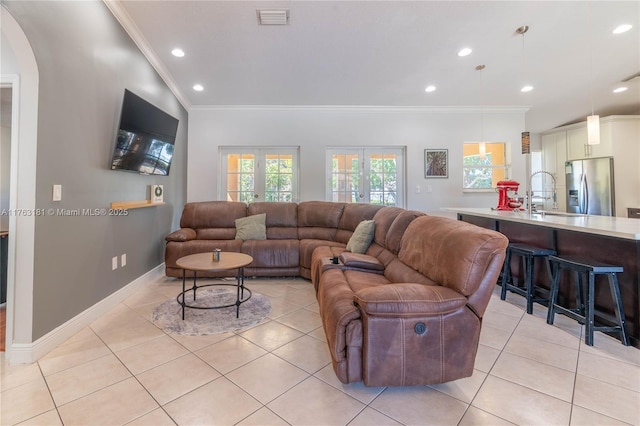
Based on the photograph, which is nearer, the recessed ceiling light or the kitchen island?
the kitchen island

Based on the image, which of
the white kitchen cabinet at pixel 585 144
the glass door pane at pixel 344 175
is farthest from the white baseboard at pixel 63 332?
the white kitchen cabinet at pixel 585 144

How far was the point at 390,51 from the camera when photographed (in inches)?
121

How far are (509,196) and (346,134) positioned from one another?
268cm

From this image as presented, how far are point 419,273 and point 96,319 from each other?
272 cm

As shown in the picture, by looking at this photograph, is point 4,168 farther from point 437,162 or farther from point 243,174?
point 437,162

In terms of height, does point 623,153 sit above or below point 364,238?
above

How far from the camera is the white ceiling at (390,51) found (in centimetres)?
244

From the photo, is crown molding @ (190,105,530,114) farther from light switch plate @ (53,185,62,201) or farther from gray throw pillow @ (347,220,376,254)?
light switch plate @ (53,185,62,201)

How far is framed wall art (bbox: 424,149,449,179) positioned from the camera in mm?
4875

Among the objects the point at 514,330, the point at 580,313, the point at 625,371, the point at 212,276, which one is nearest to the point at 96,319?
the point at 212,276

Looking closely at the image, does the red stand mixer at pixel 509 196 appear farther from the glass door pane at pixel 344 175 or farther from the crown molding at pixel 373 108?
the glass door pane at pixel 344 175

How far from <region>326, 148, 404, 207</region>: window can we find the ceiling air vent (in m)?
2.59

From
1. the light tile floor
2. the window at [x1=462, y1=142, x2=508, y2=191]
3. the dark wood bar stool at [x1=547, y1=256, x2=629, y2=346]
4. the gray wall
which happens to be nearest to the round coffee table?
the light tile floor

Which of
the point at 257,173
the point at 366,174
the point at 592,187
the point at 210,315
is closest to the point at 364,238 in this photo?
the point at 210,315
